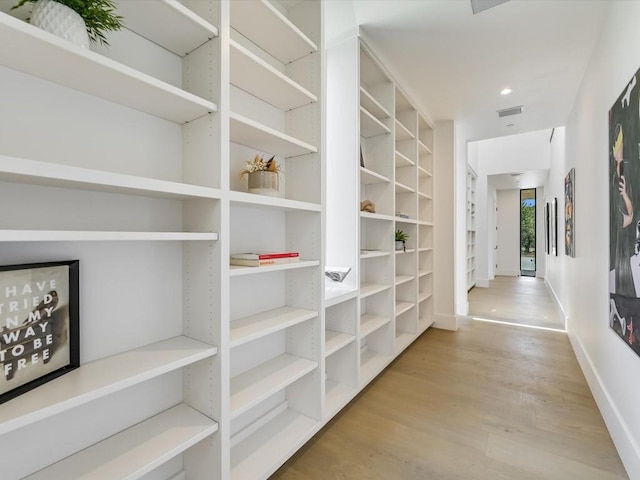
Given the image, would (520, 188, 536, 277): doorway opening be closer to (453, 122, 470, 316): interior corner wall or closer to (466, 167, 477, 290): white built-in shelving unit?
(466, 167, 477, 290): white built-in shelving unit

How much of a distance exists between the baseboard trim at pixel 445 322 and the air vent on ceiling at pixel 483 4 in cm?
330

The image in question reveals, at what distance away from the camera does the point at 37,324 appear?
99 centimetres

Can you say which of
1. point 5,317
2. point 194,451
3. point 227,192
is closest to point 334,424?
point 194,451

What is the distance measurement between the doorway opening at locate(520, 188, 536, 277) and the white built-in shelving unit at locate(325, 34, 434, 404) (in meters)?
7.33

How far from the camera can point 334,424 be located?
2100 mm

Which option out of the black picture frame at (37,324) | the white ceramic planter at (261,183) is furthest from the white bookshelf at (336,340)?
the black picture frame at (37,324)

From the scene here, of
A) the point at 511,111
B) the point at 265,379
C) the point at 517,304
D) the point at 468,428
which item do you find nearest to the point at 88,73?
the point at 265,379

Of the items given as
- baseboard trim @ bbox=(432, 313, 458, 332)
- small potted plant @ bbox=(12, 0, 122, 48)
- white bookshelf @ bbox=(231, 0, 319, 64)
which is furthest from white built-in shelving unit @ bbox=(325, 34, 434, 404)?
small potted plant @ bbox=(12, 0, 122, 48)

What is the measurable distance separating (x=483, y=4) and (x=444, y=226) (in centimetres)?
257

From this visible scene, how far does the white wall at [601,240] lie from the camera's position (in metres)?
1.67

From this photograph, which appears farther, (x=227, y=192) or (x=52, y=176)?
(x=227, y=192)

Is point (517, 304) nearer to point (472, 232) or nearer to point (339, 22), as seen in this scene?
point (472, 232)

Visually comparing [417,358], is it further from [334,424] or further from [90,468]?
[90,468]

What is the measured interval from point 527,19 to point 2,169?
118 inches
